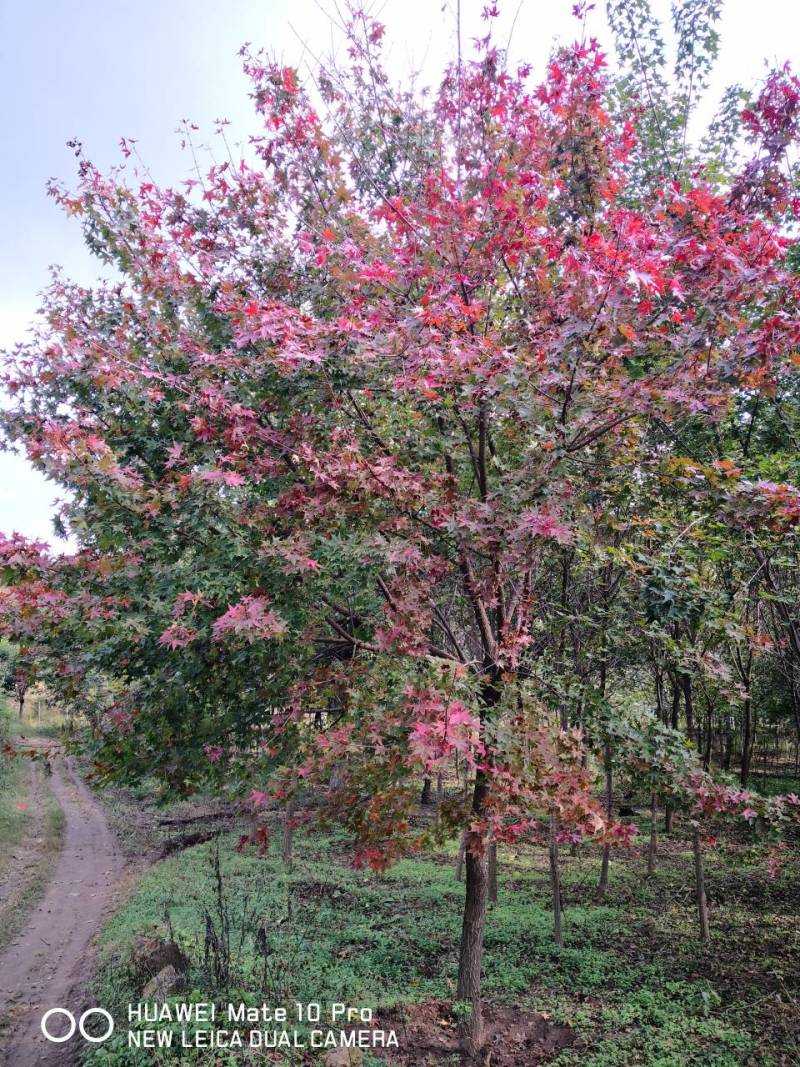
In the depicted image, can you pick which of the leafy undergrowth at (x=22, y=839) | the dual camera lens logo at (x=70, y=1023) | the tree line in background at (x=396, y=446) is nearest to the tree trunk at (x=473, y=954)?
the tree line in background at (x=396, y=446)

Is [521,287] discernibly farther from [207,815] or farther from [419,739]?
[207,815]

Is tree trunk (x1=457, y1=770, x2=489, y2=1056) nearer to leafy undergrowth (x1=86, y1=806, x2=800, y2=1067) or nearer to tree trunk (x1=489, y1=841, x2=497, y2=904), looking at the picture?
leafy undergrowth (x1=86, y1=806, x2=800, y2=1067)

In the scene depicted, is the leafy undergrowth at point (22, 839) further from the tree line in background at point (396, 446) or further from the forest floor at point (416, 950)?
the tree line in background at point (396, 446)

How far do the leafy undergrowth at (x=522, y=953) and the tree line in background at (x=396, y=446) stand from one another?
1760 millimetres

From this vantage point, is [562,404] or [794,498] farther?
[562,404]

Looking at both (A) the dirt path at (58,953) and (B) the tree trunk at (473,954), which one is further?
(A) the dirt path at (58,953)

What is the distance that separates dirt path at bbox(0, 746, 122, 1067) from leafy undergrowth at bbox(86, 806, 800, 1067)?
449 millimetres

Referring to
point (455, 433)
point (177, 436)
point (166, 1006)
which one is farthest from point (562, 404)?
point (166, 1006)

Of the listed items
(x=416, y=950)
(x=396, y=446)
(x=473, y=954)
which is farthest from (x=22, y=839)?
(x=396, y=446)

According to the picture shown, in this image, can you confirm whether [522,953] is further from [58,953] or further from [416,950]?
[58,953]

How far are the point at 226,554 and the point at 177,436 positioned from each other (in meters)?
1.12

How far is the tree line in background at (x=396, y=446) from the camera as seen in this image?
3969 mm

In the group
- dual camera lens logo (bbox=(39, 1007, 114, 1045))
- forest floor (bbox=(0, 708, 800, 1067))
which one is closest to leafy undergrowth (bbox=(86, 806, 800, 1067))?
forest floor (bbox=(0, 708, 800, 1067))

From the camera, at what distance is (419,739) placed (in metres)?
3.52
